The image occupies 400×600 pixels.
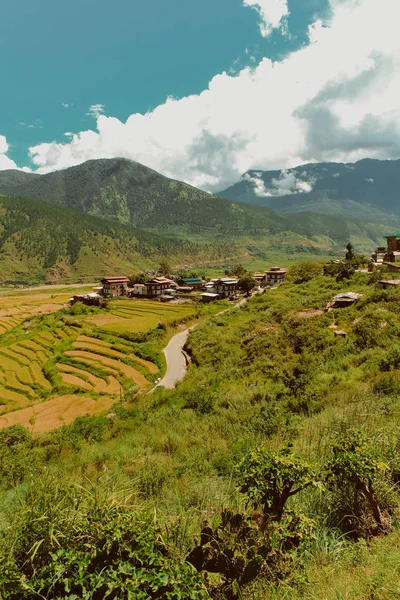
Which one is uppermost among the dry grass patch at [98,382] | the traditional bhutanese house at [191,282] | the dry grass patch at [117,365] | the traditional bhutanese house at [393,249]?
the traditional bhutanese house at [393,249]

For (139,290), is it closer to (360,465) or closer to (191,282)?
(191,282)

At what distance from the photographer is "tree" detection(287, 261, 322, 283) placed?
68.6 meters

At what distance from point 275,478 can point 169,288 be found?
89.3 metres

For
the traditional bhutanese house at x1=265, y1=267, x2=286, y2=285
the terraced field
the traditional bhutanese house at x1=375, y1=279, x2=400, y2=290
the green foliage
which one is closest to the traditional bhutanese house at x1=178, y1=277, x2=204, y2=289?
the traditional bhutanese house at x1=265, y1=267, x2=286, y2=285

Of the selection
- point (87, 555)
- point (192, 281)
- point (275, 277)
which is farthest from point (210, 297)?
point (87, 555)

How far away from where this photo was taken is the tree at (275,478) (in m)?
4.32

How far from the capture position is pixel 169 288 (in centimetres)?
9294

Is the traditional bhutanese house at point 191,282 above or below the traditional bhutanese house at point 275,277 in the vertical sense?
below

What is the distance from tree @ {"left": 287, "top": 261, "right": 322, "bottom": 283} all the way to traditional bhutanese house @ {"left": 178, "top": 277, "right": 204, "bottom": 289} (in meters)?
29.3

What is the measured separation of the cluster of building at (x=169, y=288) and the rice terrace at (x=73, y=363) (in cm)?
1484

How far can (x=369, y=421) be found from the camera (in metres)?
7.73

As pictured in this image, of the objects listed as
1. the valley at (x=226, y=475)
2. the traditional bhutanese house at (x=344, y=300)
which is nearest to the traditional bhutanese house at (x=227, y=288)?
the valley at (x=226, y=475)

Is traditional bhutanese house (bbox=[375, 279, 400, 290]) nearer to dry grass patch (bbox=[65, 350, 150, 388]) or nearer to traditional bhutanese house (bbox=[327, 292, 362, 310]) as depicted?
traditional bhutanese house (bbox=[327, 292, 362, 310])

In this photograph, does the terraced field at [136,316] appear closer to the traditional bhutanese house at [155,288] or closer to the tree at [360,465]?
the traditional bhutanese house at [155,288]
